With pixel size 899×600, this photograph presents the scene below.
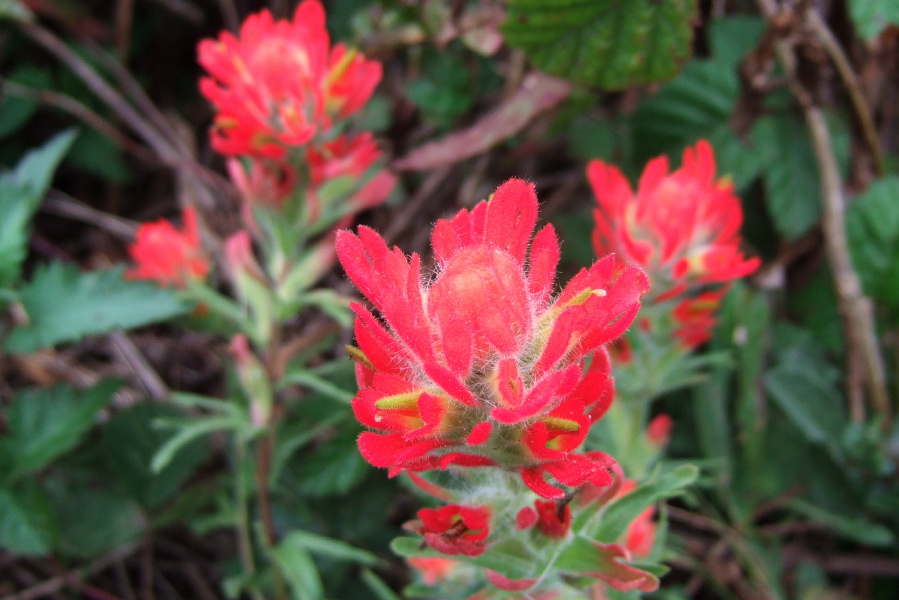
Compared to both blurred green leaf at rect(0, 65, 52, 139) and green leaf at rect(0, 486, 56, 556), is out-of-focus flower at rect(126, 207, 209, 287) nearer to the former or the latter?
green leaf at rect(0, 486, 56, 556)

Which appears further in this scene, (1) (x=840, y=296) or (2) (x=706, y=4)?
(2) (x=706, y=4)

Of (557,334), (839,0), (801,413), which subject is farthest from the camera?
(839,0)

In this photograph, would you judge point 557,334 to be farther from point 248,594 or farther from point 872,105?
point 872,105

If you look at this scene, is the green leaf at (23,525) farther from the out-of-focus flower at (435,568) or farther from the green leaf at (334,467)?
the out-of-focus flower at (435,568)

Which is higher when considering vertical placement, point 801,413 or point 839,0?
point 839,0

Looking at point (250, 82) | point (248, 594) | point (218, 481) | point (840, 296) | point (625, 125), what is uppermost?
point (250, 82)

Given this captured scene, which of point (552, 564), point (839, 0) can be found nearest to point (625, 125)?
point (839, 0)
